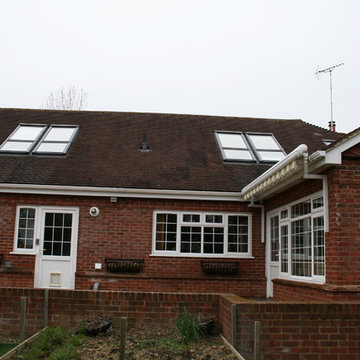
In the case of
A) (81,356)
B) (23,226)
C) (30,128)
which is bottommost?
(81,356)

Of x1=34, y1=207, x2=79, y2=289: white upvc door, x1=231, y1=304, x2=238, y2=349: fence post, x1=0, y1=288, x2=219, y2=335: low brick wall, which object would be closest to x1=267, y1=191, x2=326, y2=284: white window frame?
x1=0, y1=288, x2=219, y2=335: low brick wall

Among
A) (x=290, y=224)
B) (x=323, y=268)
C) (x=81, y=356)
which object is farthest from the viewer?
(x=290, y=224)

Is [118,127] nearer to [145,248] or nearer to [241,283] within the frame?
[145,248]

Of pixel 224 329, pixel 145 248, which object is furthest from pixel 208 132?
pixel 224 329

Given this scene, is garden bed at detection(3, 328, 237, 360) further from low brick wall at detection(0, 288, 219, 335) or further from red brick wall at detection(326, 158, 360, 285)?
red brick wall at detection(326, 158, 360, 285)

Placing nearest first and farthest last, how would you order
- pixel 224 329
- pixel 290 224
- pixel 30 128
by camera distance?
1. pixel 224 329
2. pixel 290 224
3. pixel 30 128

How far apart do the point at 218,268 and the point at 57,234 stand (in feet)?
13.3

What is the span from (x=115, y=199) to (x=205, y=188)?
223 centimetres

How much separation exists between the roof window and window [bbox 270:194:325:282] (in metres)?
2.52

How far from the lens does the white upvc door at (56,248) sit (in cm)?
1207

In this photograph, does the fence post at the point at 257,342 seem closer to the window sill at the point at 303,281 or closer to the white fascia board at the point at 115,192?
the window sill at the point at 303,281

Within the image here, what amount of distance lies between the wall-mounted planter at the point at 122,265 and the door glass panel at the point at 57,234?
1.11 m

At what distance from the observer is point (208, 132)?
631 inches

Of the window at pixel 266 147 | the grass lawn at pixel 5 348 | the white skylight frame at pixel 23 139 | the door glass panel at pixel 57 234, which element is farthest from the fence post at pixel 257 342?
the white skylight frame at pixel 23 139
